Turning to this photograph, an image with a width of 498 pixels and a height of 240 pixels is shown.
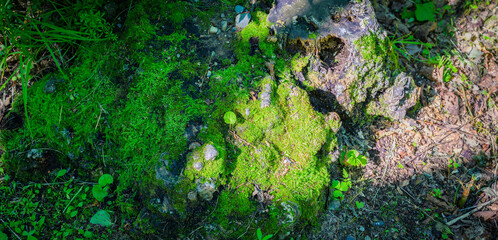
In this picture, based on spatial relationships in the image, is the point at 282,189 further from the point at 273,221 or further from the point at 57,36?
the point at 57,36

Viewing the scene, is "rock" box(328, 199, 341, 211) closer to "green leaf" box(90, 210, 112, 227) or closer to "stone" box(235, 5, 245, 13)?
"green leaf" box(90, 210, 112, 227)

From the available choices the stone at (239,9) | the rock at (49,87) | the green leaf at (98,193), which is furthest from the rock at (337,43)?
the rock at (49,87)

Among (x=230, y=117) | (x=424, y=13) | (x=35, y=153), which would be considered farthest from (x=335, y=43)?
(x=35, y=153)

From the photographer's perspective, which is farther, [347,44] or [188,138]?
[347,44]

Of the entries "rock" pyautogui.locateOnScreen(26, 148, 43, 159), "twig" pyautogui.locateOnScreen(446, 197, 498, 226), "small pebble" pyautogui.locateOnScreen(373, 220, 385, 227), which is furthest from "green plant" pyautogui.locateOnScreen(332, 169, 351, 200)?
"rock" pyautogui.locateOnScreen(26, 148, 43, 159)

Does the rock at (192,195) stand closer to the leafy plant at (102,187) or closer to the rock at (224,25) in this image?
the leafy plant at (102,187)

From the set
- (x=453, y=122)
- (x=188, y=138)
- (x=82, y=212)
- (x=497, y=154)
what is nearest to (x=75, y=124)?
(x=82, y=212)

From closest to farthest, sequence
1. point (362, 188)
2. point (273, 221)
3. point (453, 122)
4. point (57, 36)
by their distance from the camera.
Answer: point (273, 221) → point (57, 36) → point (362, 188) → point (453, 122)
